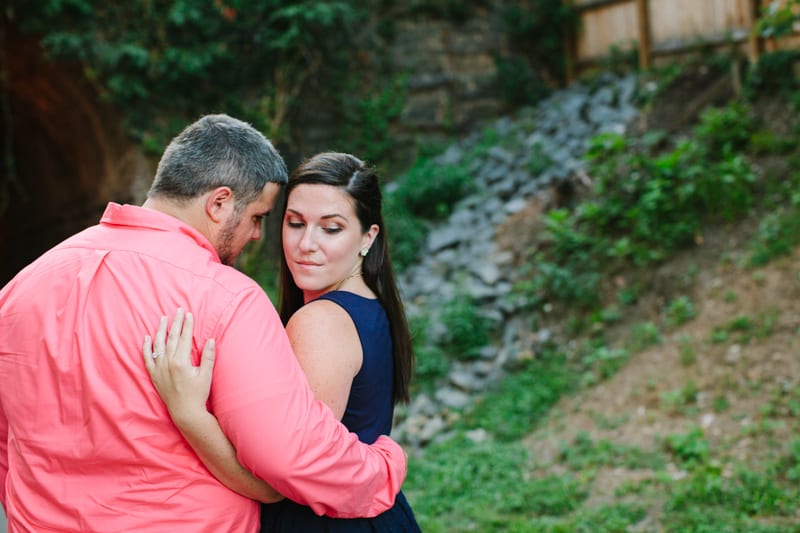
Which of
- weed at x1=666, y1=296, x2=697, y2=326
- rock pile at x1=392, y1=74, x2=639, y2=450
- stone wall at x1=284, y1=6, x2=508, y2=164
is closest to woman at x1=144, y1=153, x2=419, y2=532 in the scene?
rock pile at x1=392, y1=74, x2=639, y2=450

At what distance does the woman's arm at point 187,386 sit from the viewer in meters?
1.65

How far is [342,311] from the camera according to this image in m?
2.12

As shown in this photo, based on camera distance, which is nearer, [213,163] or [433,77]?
[213,163]

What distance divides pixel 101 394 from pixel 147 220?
1.42ft

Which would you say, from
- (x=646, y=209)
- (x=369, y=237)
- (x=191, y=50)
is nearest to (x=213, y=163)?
(x=369, y=237)

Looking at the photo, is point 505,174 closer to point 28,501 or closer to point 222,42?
point 222,42

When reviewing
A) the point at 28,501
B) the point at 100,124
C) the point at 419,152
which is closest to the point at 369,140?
the point at 419,152

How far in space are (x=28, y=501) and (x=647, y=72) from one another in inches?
410

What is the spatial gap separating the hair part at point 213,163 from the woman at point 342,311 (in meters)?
0.31

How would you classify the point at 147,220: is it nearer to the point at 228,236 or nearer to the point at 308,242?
the point at 228,236

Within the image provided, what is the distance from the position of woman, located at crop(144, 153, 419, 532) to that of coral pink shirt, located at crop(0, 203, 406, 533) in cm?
14

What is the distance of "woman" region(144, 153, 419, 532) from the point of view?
2.00 m

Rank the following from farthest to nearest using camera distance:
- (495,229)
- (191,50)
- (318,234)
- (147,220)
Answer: (191,50) → (495,229) → (318,234) → (147,220)

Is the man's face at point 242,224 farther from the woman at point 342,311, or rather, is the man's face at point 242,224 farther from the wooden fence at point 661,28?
the wooden fence at point 661,28
